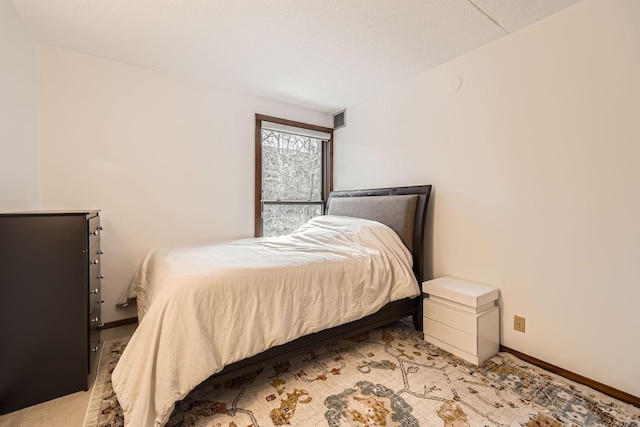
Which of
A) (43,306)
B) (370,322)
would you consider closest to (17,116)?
(43,306)

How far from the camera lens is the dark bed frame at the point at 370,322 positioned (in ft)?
5.30

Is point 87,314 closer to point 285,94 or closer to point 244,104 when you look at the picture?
point 244,104

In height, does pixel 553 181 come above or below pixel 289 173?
below

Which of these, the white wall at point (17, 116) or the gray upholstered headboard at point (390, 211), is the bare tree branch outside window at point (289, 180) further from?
the white wall at point (17, 116)

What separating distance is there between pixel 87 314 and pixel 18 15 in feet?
6.98

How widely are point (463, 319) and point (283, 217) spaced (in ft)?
7.70

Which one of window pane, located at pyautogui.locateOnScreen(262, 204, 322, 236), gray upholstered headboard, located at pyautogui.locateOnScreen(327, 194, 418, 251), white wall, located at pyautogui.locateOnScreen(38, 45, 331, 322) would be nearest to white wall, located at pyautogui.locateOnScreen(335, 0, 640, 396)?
gray upholstered headboard, located at pyautogui.locateOnScreen(327, 194, 418, 251)

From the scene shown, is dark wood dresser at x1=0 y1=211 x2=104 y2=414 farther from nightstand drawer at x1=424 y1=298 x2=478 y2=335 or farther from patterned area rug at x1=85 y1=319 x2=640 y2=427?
nightstand drawer at x1=424 y1=298 x2=478 y2=335

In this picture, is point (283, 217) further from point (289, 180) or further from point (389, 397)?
point (389, 397)

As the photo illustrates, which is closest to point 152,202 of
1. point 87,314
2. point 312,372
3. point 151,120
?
point 151,120

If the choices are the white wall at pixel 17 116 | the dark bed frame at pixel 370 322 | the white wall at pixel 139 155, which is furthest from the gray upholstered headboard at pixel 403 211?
the white wall at pixel 17 116

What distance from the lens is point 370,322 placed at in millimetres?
2186

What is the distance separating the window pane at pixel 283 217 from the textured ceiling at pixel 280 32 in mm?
1523

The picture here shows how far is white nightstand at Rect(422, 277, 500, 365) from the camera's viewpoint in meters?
2.00
